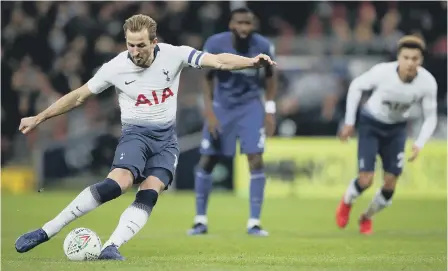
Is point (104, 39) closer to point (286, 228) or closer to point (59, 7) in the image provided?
point (59, 7)

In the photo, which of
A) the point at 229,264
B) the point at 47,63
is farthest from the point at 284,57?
the point at 229,264

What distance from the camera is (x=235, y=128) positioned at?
490 inches

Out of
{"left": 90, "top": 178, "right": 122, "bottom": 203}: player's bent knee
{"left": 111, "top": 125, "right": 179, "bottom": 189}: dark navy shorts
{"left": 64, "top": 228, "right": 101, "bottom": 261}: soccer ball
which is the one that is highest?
{"left": 111, "top": 125, "right": 179, "bottom": 189}: dark navy shorts

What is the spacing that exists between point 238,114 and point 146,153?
330 centimetres

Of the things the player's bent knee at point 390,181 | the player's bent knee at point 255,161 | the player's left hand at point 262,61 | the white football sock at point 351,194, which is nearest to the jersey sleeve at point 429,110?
the player's bent knee at point 390,181

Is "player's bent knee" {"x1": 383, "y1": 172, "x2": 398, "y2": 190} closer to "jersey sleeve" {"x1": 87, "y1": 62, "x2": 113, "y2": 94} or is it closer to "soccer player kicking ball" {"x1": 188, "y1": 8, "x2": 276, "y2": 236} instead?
"soccer player kicking ball" {"x1": 188, "y1": 8, "x2": 276, "y2": 236}

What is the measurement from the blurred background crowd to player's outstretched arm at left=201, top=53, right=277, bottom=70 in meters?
11.0

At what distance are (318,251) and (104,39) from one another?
1174 cm

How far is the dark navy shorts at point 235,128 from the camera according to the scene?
12352mm

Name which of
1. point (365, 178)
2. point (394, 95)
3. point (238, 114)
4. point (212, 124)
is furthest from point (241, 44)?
point (365, 178)

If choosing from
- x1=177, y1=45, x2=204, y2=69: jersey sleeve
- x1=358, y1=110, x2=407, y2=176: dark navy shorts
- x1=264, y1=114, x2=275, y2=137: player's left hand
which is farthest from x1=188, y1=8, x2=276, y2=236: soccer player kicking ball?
x1=177, y1=45, x2=204, y2=69: jersey sleeve

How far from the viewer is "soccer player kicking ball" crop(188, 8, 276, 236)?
40.0 ft

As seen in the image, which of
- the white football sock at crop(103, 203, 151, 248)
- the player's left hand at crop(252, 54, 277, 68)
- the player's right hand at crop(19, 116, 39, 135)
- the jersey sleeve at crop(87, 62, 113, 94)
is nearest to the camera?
the player's left hand at crop(252, 54, 277, 68)

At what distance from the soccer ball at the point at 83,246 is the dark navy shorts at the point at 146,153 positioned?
647 mm
